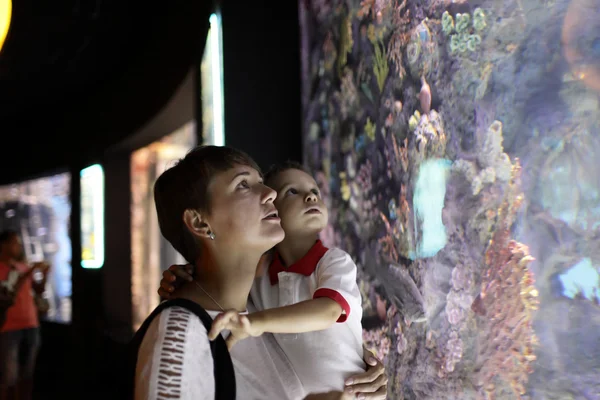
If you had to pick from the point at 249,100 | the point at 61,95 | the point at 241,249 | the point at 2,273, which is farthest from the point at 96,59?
the point at 241,249

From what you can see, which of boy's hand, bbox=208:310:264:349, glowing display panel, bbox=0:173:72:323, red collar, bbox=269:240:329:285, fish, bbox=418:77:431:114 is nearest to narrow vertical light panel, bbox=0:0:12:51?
red collar, bbox=269:240:329:285

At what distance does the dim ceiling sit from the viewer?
19.8 feet

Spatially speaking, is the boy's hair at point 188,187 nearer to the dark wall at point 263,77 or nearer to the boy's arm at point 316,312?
the boy's arm at point 316,312

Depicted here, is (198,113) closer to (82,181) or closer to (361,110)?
(361,110)

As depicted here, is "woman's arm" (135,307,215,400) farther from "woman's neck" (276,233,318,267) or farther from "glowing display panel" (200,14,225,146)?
"glowing display panel" (200,14,225,146)

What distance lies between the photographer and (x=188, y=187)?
60.2 inches

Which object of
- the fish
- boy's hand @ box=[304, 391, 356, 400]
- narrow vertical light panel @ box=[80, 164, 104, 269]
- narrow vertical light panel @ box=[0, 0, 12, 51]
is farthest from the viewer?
narrow vertical light panel @ box=[80, 164, 104, 269]

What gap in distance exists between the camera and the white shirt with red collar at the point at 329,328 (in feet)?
5.49

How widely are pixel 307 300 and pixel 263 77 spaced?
258 cm

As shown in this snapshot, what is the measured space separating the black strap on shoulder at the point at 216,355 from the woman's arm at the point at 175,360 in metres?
0.01

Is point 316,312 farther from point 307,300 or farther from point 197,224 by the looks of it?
point 197,224

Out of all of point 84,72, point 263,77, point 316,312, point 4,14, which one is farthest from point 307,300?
point 84,72

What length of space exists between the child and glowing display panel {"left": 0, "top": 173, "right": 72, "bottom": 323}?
8.66 m

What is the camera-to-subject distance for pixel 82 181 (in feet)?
32.0
